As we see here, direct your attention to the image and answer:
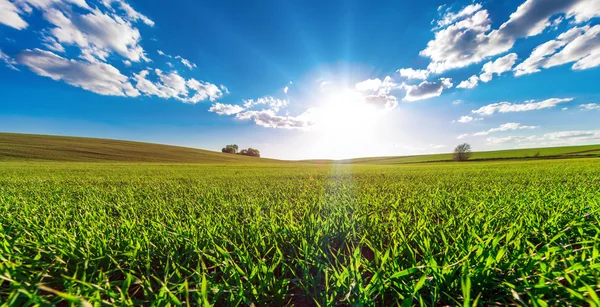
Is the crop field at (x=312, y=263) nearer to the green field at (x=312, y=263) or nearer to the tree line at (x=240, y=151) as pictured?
the green field at (x=312, y=263)

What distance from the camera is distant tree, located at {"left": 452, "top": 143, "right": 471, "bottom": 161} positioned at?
70.0 metres

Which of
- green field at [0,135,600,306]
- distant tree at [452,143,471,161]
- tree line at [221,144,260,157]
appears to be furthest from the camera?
tree line at [221,144,260,157]

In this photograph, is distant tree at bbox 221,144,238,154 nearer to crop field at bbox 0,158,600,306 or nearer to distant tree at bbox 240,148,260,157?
distant tree at bbox 240,148,260,157

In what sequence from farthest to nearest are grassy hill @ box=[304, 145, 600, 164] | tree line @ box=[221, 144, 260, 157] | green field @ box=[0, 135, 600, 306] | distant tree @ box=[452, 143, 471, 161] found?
1. tree line @ box=[221, 144, 260, 157]
2. distant tree @ box=[452, 143, 471, 161]
3. grassy hill @ box=[304, 145, 600, 164]
4. green field @ box=[0, 135, 600, 306]

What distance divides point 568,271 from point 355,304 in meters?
0.91

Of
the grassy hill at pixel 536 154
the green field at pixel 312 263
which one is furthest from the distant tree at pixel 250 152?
the green field at pixel 312 263

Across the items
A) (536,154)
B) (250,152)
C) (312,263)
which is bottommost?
(250,152)

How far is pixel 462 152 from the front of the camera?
7094 cm

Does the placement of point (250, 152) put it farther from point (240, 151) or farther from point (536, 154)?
point (536, 154)

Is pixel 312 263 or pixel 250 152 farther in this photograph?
pixel 250 152

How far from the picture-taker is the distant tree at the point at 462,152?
230ft

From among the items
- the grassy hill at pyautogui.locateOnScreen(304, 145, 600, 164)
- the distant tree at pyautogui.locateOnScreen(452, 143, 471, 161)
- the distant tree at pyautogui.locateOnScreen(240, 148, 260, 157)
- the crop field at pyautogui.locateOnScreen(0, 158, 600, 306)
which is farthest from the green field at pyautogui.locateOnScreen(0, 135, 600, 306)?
the distant tree at pyautogui.locateOnScreen(240, 148, 260, 157)

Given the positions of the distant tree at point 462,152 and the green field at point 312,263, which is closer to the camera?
the green field at point 312,263

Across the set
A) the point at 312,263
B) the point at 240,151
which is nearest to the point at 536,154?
the point at 312,263
